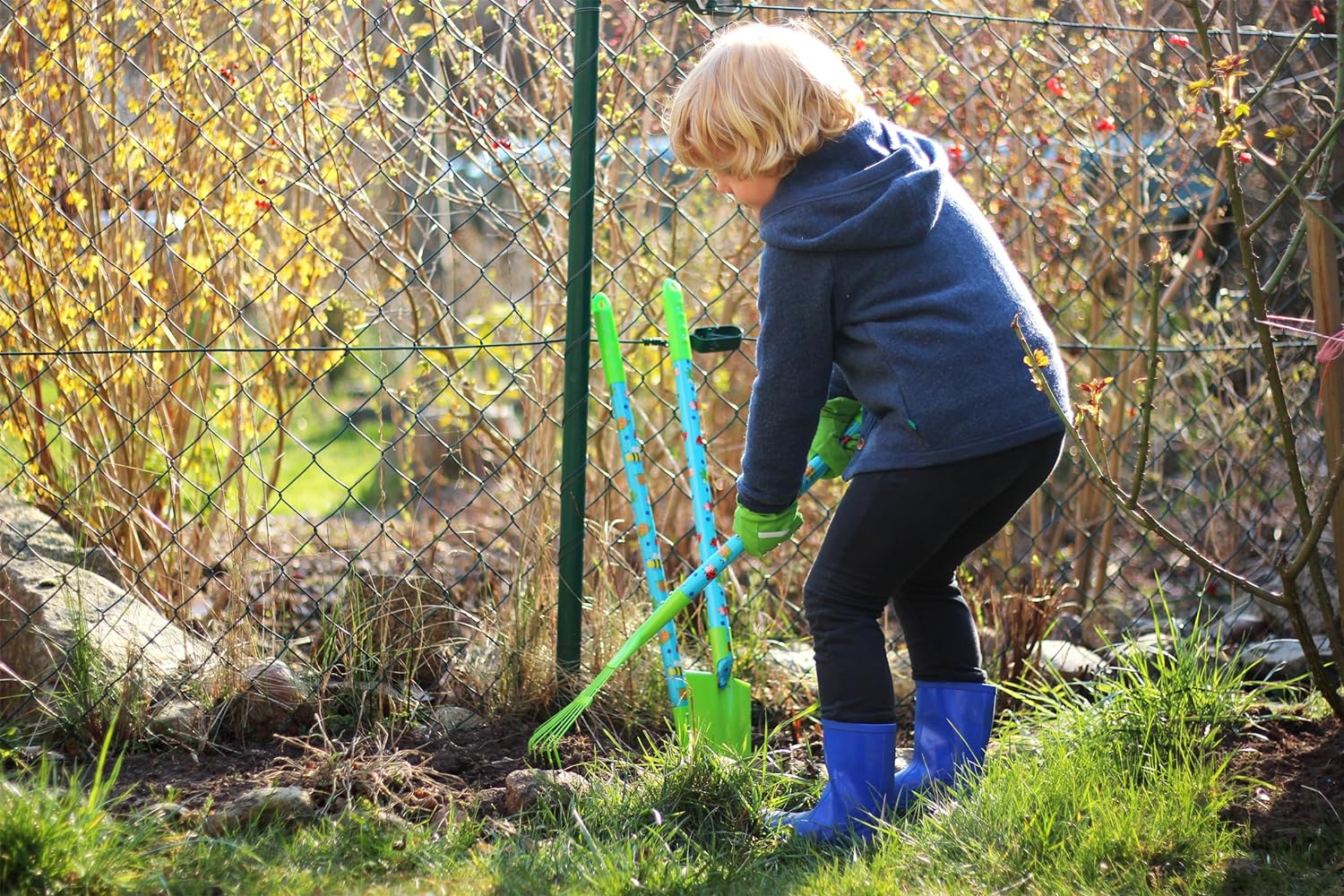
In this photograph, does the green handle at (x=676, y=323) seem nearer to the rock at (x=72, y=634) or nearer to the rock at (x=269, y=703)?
the rock at (x=269, y=703)

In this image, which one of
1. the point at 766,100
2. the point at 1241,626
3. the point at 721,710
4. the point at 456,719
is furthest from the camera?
the point at 1241,626

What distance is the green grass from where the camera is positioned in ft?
6.64

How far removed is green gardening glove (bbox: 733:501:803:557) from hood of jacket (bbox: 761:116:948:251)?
1.58 ft

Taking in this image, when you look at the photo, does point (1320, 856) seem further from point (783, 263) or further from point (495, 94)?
point (495, 94)

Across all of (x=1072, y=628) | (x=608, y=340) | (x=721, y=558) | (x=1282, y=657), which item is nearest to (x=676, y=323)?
(x=608, y=340)

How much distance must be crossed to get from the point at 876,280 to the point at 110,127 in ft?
6.50

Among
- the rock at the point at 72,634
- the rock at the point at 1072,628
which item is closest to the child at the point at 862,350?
the rock at the point at 72,634

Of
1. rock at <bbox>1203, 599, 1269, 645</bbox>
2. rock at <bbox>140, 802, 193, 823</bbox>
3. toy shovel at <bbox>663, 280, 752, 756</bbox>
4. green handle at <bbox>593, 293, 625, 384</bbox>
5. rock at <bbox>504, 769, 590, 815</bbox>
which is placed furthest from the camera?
rock at <bbox>1203, 599, 1269, 645</bbox>

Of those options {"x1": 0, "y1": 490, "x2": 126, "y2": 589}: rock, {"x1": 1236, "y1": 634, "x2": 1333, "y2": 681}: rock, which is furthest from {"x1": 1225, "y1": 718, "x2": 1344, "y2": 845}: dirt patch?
{"x1": 0, "y1": 490, "x2": 126, "y2": 589}: rock

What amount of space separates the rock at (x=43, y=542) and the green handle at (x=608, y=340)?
1330mm

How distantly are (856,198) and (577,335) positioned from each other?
846 mm

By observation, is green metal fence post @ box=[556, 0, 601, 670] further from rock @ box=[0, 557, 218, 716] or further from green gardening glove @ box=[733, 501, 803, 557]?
rock @ box=[0, 557, 218, 716]

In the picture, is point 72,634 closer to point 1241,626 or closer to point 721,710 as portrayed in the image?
point 721,710

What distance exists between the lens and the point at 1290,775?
8.32ft
